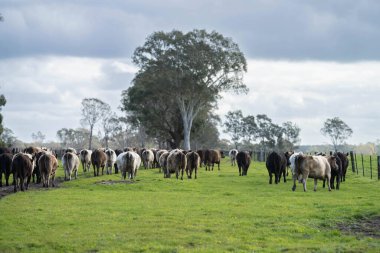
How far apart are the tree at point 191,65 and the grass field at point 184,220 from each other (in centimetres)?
4673

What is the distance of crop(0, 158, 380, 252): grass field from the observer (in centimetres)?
1383

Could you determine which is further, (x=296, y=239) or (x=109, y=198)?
(x=109, y=198)

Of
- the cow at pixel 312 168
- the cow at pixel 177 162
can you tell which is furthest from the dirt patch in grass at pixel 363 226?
the cow at pixel 177 162

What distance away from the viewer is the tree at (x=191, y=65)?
243 feet

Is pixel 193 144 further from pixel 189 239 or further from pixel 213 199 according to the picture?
pixel 189 239

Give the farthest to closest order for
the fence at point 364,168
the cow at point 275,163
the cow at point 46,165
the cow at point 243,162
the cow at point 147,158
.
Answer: the cow at point 147,158 < the cow at point 243,162 < the fence at point 364,168 < the cow at point 275,163 < the cow at point 46,165

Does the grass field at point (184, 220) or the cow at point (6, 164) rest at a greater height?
the cow at point (6, 164)

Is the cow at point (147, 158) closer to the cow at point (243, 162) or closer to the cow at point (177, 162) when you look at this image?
the cow at point (243, 162)

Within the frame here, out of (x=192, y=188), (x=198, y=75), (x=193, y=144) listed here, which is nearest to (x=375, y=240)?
(x=192, y=188)

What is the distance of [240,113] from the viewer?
420 ft

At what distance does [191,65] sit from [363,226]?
5836 centimetres

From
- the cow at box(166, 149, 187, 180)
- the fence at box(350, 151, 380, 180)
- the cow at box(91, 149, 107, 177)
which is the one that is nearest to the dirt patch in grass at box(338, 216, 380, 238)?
the cow at box(166, 149, 187, 180)

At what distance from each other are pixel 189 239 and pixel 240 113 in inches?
4503

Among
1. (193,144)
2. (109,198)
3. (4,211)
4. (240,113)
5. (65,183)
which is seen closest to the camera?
(4,211)
